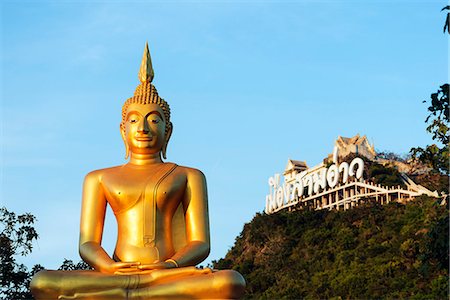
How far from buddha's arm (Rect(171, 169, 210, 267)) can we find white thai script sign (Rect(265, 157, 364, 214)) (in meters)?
36.6

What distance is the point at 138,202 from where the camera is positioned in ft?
25.2

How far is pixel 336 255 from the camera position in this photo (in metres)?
36.4

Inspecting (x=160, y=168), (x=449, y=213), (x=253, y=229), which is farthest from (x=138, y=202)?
(x=253, y=229)

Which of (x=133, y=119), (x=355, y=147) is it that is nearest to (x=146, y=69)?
(x=133, y=119)

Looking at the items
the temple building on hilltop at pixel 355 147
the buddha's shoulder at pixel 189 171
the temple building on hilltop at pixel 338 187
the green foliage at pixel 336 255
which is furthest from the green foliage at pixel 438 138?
the temple building on hilltop at pixel 355 147

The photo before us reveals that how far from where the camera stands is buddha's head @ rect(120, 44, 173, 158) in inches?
313

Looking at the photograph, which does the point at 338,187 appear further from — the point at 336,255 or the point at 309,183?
the point at 336,255

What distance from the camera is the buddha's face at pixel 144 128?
7.94 m

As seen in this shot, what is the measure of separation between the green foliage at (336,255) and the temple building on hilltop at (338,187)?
1955 millimetres

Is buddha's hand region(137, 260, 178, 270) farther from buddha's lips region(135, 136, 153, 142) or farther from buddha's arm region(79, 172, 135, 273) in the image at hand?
buddha's lips region(135, 136, 153, 142)

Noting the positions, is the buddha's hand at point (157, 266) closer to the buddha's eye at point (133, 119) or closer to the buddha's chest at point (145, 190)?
the buddha's chest at point (145, 190)

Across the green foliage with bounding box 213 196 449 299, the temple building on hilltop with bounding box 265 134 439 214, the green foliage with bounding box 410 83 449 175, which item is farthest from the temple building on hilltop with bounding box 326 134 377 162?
the green foliage with bounding box 410 83 449 175

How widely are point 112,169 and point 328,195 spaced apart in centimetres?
3895

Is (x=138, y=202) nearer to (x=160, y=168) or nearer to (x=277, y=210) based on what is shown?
(x=160, y=168)
